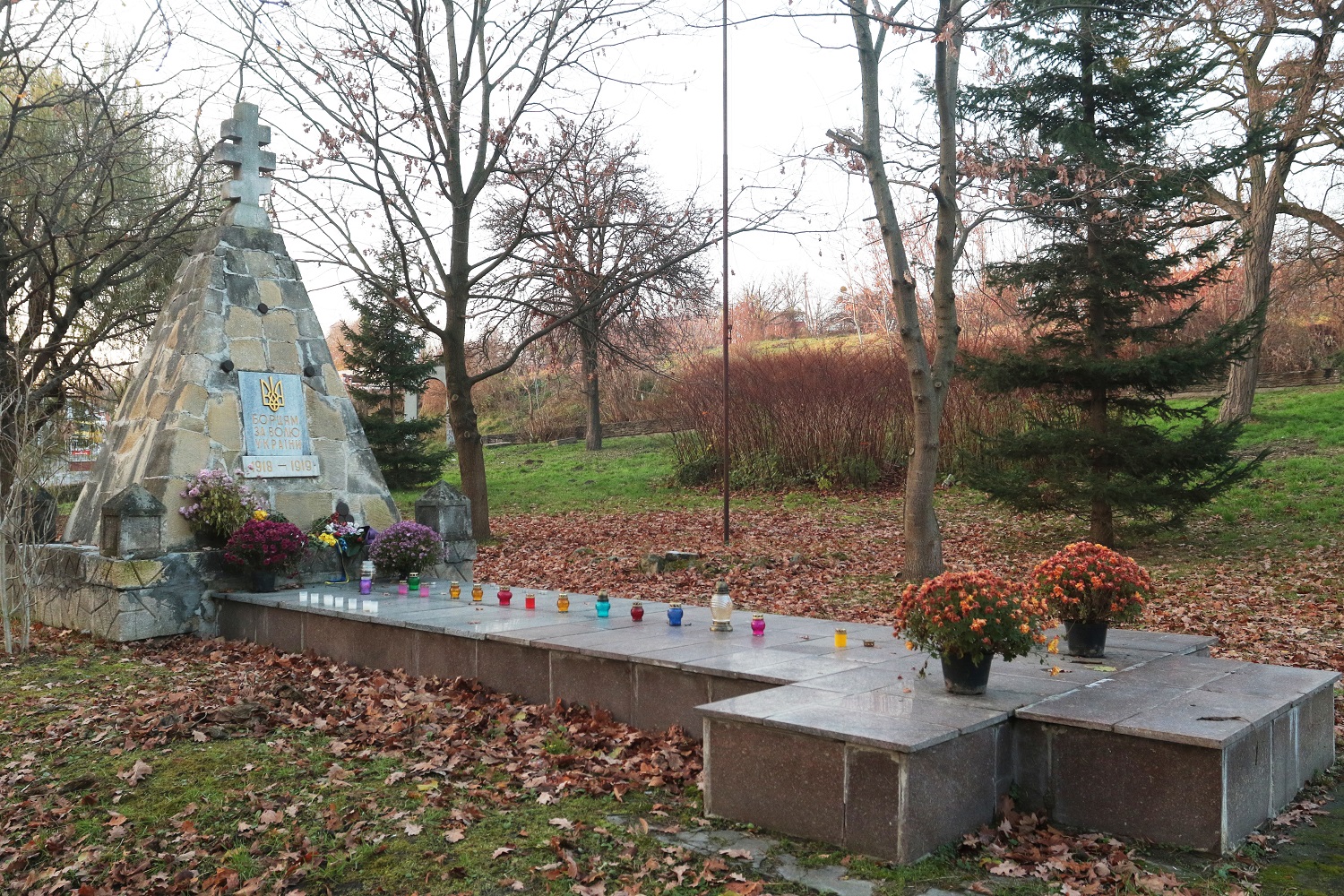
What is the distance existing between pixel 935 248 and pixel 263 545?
699 cm

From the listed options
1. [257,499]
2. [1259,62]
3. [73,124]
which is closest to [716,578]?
[257,499]

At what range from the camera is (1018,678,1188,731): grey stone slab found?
4313 mm

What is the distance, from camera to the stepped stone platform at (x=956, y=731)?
158 inches

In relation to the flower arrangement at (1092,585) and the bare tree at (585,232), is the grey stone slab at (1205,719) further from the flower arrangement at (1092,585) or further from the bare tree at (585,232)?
the bare tree at (585,232)

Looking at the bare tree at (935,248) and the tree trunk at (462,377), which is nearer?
the bare tree at (935,248)

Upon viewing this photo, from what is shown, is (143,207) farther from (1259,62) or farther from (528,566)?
(1259,62)

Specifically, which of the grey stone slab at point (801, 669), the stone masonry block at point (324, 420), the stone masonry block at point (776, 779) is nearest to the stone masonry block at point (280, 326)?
the stone masonry block at point (324, 420)

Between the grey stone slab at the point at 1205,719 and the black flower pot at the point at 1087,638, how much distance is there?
2.82 feet

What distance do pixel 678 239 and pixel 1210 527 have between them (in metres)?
8.54

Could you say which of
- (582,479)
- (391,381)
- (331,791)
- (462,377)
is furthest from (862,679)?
(582,479)

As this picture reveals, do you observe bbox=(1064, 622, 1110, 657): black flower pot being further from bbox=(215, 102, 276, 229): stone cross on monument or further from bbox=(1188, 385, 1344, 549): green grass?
bbox=(215, 102, 276, 229): stone cross on monument

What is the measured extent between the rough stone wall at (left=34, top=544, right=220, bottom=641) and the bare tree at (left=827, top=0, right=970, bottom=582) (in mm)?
6790

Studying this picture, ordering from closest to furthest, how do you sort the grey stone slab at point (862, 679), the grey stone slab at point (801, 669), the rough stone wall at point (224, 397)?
the grey stone slab at point (862, 679)
the grey stone slab at point (801, 669)
the rough stone wall at point (224, 397)

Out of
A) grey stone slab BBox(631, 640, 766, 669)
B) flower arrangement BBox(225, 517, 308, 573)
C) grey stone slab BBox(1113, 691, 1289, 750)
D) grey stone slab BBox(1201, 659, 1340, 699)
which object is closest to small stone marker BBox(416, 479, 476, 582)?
flower arrangement BBox(225, 517, 308, 573)
